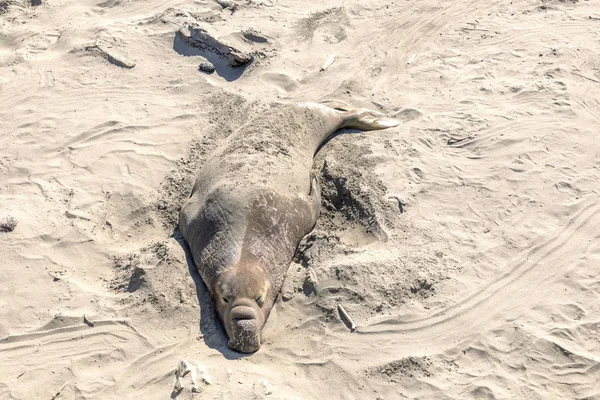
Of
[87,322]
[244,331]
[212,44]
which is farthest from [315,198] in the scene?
[212,44]

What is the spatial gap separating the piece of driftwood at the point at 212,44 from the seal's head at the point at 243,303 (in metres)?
4.03

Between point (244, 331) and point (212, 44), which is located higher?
point (212, 44)

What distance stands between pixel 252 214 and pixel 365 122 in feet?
8.33

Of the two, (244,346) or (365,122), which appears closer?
(244,346)

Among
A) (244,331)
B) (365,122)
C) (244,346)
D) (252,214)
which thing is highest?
(252,214)

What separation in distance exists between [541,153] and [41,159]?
609cm

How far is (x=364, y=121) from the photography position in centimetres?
700

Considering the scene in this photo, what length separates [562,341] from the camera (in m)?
4.66

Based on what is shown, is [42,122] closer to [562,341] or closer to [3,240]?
[3,240]

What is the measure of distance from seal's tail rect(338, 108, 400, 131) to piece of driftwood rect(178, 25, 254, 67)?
1.94 metres

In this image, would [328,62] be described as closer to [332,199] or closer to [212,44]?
[212,44]

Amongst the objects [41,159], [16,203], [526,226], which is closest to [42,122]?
[41,159]

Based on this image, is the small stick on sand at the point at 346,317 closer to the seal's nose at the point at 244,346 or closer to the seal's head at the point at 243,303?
the seal's head at the point at 243,303

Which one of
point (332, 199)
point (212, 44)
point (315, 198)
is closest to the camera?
point (315, 198)
